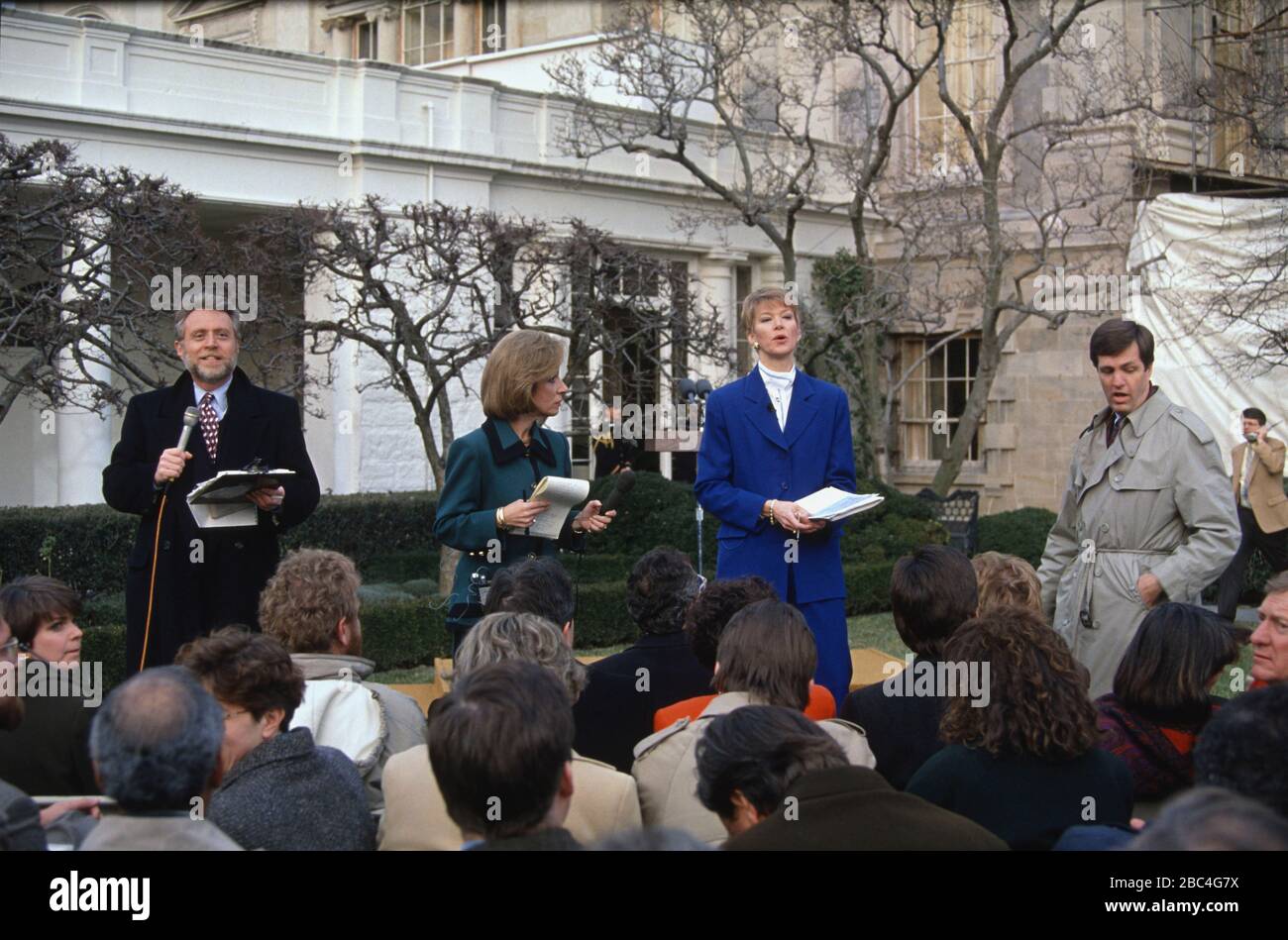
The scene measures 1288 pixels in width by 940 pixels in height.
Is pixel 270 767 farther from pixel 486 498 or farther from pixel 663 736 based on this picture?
pixel 486 498

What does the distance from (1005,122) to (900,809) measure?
53.6 feet

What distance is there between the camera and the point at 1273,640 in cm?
384

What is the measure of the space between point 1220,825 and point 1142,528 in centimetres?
296

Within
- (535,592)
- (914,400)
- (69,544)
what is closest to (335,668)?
(535,592)

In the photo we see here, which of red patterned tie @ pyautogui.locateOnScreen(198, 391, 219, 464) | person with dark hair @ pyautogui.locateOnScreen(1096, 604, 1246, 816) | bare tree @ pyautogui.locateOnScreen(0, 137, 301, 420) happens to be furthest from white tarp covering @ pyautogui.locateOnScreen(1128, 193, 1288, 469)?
red patterned tie @ pyautogui.locateOnScreen(198, 391, 219, 464)

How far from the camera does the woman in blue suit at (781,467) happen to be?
4.82 m

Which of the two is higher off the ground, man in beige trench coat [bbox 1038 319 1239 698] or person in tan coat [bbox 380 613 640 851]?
man in beige trench coat [bbox 1038 319 1239 698]

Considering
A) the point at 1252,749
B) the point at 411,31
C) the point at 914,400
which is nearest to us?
the point at 1252,749

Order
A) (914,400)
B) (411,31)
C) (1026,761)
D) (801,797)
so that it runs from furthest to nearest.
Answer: (411,31), (914,400), (1026,761), (801,797)

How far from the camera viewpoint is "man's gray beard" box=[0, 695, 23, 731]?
341 centimetres

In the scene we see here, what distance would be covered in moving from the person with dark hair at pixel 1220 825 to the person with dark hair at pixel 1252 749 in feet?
1.74

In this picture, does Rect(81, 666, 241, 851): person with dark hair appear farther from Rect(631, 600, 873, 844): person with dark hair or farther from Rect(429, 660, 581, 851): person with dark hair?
Rect(631, 600, 873, 844): person with dark hair

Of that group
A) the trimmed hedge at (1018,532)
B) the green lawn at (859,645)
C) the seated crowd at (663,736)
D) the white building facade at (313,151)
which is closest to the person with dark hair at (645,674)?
the seated crowd at (663,736)

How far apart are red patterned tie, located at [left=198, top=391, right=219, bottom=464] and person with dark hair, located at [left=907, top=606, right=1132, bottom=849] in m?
2.62
